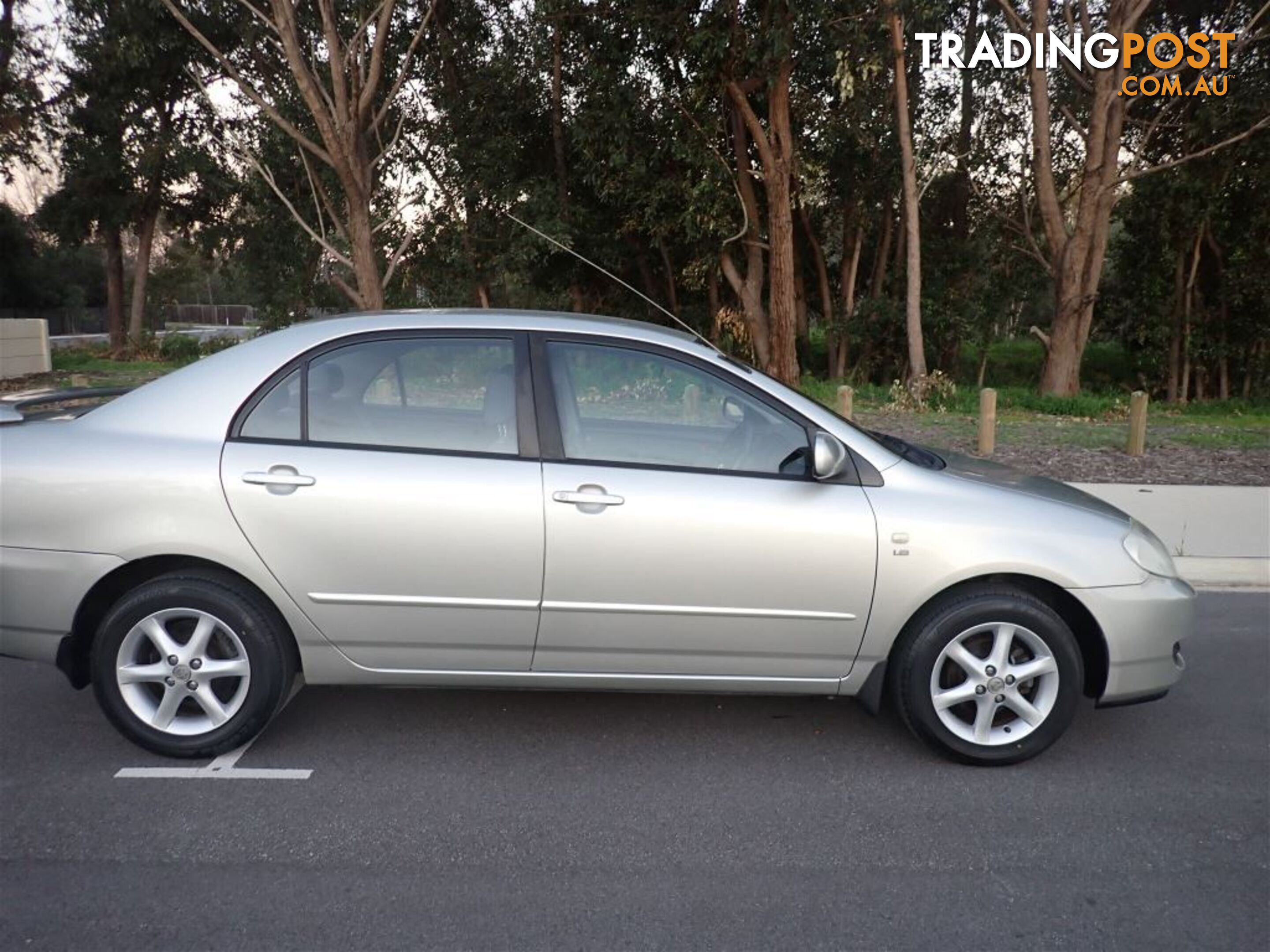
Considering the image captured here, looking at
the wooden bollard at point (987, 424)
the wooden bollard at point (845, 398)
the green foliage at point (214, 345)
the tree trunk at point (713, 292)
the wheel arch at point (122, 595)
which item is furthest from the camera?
the green foliage at point (214, 345)

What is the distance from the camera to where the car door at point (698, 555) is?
3834 millimetres

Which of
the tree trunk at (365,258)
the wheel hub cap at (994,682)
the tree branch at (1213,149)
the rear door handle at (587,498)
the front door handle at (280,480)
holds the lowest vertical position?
the wheel hub cap at (994,682)

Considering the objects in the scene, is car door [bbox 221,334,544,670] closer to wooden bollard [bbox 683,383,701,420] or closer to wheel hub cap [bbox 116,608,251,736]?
wheel hub cap [bbox 116,608,251,736]

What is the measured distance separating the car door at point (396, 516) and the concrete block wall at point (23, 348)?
1809cm

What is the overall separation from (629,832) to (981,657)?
1.55 meters

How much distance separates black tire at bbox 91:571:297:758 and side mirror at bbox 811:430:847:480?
216 centimetres

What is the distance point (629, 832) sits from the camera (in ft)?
11.5

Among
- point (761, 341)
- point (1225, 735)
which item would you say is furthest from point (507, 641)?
point (761, 341)

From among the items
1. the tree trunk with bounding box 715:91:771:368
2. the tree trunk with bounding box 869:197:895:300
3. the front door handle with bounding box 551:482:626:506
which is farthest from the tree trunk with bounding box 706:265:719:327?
the front door handle with bounding box 551:482:626:506

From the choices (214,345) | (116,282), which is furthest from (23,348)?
(116,282)

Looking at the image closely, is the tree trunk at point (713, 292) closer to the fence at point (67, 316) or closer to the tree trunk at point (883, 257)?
the tree trunk at point (883, 257)

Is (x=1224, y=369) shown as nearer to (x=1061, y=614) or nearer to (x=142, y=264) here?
(x=1061, y=614)

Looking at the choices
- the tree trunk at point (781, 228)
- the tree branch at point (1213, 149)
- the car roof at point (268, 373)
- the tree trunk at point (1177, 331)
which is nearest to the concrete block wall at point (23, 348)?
the tree trunk at point (781, 228)

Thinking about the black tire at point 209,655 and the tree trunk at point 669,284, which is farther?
the tree trunk at point 669,284
